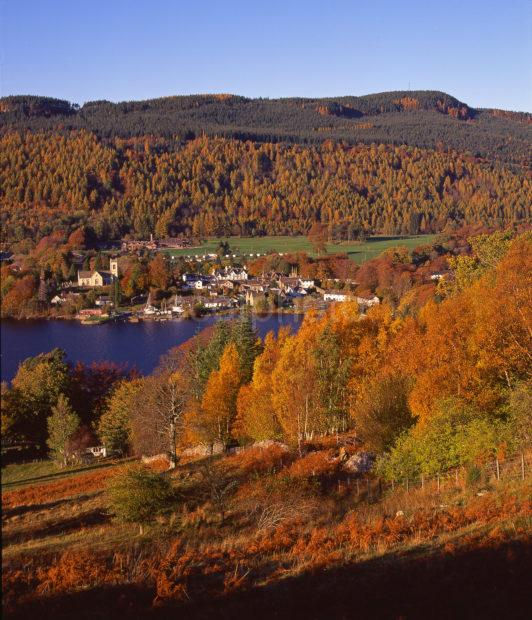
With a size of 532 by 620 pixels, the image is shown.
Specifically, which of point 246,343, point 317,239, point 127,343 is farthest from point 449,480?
point 317,239

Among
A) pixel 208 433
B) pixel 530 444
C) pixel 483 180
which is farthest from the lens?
pixel 483 180

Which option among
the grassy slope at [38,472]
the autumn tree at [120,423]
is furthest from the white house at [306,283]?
the grassy slope at [38,472]

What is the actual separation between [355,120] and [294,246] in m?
103

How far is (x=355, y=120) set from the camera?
127625 millimetres

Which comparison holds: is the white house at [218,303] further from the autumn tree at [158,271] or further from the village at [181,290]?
the autumn tree at [158,271]

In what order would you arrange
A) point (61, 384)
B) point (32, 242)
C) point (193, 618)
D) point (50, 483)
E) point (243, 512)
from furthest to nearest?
1. point (61, 384)
2. point (50, 483)
3. point (243, 512)
4. point (32, 242)
5. point (193, 618)

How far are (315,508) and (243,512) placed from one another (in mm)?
909

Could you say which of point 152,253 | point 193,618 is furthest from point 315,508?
point 152,253

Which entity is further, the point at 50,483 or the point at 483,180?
the point at 483,180

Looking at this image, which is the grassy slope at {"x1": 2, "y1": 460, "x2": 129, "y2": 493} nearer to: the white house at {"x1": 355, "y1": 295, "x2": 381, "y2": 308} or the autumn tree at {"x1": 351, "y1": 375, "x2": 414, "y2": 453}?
the autumn tree at {"x1": 351, "y1": 375, "x2": 414, "y2": 453}

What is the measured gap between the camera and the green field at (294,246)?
13926mm

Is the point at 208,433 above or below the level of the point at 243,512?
below

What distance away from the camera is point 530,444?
27.6ft

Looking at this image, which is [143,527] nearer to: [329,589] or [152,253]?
[329,589]
